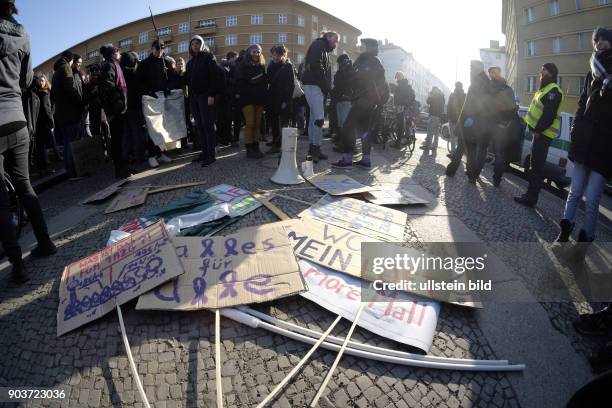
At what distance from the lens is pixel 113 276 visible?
234 centimetres

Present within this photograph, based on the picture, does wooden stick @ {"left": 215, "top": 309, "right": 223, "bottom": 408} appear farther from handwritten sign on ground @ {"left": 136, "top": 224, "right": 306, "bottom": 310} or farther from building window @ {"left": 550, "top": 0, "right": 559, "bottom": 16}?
building window @ {"left": 550, "top": 0, "right": 559, "bottom": 16}

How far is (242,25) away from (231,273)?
190 feet

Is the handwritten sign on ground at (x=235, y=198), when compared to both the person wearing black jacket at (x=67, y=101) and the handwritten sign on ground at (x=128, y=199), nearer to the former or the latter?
the handwritten sign on ground at (x=128, y=199)

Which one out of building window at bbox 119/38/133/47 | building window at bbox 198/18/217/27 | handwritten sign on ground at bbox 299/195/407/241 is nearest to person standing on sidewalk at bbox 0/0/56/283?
handwritten sign on ground at bbox 299/195/407/241

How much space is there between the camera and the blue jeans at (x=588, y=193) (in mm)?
3033

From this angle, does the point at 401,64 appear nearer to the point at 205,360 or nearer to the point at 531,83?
the point at 531,83

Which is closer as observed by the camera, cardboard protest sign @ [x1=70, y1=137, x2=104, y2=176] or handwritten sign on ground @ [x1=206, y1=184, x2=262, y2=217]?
handwritten sign on ground @ [x1=206, y1=184, x2=262, y2=217]

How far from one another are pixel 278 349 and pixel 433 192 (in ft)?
12.1

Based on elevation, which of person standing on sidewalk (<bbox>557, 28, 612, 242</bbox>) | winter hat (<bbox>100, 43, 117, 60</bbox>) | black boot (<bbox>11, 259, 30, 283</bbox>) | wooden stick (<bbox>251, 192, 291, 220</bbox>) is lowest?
black boot (<bbox>11, 259, 30, 283</bbox>)

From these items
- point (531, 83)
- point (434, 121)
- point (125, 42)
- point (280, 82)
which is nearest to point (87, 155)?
point (280, 82)

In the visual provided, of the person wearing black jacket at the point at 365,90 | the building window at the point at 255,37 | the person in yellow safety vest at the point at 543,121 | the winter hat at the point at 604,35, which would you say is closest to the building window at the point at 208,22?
the building window at the point at 255,37

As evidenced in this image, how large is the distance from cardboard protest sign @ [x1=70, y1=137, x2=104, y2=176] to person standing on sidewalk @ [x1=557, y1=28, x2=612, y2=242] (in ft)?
23.1

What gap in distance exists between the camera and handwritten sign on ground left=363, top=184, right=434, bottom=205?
4.07 metres

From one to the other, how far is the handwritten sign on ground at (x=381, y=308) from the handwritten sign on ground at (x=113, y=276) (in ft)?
3.23
